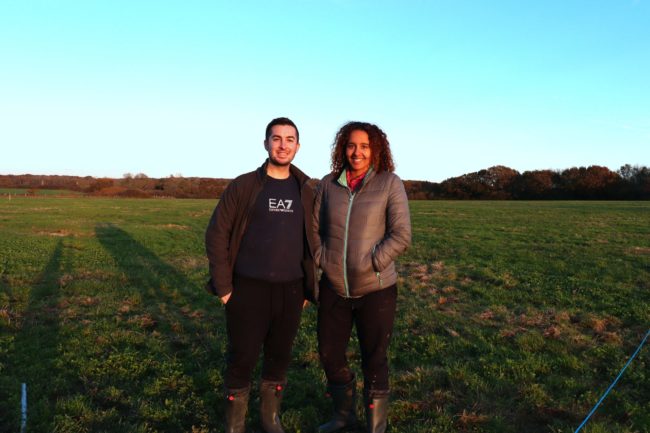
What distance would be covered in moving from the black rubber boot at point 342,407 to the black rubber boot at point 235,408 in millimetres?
656

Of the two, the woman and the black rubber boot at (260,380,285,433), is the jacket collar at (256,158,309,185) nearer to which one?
the woman

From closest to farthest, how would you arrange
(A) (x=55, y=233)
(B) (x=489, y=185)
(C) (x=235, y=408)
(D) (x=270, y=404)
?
(C) (x=235, y=408) < (D) (x=270, y=404) < (A) (x=55, y=233) < (B) (x=489, y=185)

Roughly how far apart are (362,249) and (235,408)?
1559 mm

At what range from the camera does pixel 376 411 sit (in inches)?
133

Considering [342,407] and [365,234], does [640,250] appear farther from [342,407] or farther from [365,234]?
[365,234]

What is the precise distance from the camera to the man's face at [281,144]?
3.20 metres

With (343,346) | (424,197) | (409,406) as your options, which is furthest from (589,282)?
(424,197)

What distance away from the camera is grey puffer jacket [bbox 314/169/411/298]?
3.22 metres

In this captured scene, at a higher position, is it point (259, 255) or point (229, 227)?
point (229, 227)

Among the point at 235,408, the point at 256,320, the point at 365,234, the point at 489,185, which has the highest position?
the point at 489,185

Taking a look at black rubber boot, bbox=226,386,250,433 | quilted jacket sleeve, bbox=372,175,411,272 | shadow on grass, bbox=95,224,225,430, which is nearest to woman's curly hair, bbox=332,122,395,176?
quilted jacket sleeve, bbox=372,175,411,272

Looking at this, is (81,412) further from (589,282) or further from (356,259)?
(589,282)

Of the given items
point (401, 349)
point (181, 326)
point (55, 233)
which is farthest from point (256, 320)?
Answer: point (55, 233)

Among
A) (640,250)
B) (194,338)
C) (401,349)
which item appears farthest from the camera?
(640,250)
